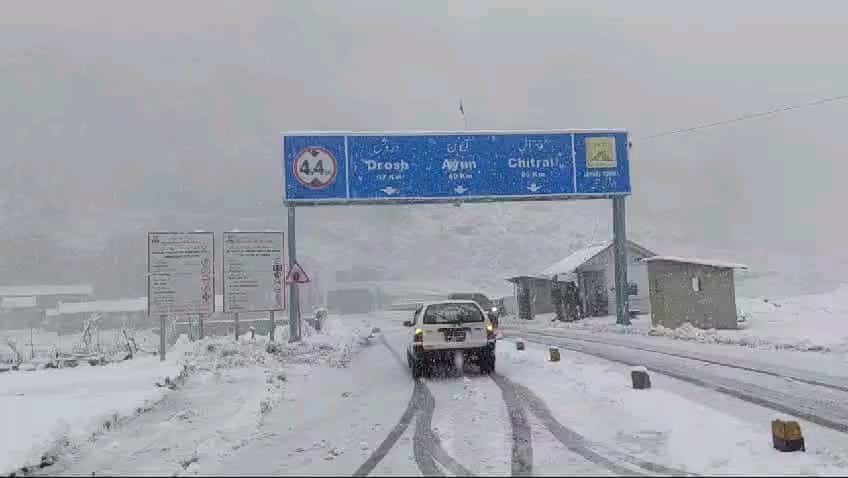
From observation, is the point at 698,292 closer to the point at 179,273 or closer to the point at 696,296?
the point at 696,296

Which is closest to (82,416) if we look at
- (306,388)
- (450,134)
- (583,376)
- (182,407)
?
(182,407)

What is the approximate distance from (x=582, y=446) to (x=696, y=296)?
1984cm

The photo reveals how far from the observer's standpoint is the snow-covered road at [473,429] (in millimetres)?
6152

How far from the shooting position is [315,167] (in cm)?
2647

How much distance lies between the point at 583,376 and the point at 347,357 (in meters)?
8.45

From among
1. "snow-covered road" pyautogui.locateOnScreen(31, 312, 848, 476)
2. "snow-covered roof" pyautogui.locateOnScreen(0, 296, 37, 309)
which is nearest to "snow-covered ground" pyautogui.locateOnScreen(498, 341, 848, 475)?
"snow-covered road" pyautogui.locateOnScreen(31, 312, 848, 476)

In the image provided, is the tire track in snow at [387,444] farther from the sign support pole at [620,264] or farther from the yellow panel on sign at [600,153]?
the sign support pole at [620,264]

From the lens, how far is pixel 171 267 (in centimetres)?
1881

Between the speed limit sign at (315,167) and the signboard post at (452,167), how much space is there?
0.13ft

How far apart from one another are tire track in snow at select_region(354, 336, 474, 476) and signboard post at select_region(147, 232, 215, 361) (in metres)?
10.6

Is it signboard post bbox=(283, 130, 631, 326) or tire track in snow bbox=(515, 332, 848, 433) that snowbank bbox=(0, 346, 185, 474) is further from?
signboard post bbox=(283, 130, 631, 326)

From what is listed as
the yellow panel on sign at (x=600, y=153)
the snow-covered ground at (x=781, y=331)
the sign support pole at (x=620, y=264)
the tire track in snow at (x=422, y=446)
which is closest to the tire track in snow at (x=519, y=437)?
the tire track in snow at (x=422, y=446)

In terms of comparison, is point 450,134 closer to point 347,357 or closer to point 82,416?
point 347,357

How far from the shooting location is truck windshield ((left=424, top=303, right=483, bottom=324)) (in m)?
13.7
